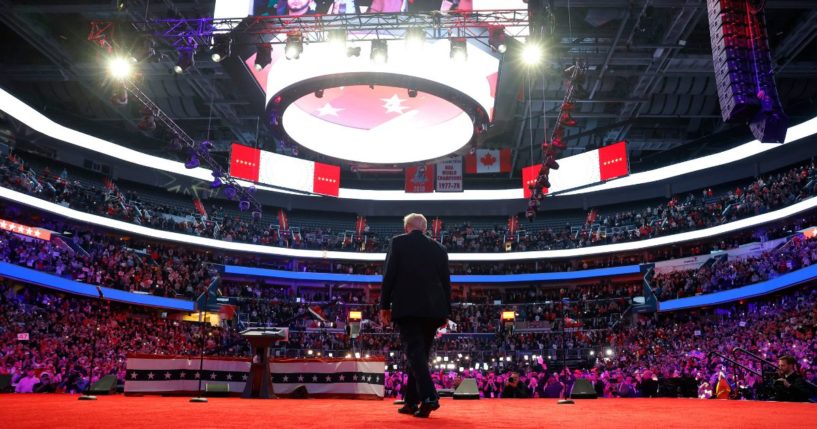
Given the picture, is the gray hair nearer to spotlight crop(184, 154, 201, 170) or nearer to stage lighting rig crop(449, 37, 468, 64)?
stage lighting rig crop(449, 37, 468, 64)

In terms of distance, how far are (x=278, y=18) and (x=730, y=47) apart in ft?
34.3

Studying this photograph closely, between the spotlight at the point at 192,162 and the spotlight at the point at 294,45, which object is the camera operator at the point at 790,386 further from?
the spotlight at the point at 192,162

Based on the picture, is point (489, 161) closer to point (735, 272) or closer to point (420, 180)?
point (420, 180)

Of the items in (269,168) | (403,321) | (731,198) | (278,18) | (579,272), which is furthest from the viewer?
(579,272)

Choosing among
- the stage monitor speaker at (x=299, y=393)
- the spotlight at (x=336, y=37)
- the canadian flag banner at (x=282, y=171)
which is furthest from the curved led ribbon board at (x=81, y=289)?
the stage monitor speaker at (x=299, y=393)

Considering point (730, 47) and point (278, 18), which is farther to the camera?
point (278, 18)

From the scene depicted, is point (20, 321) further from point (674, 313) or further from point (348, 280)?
point (674, 313)

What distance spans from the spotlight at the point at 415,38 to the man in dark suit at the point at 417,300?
10.1 metres

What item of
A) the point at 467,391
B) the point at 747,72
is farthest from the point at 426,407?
the point at 747,72

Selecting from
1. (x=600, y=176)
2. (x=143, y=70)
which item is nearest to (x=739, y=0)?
(x=600, y=176)

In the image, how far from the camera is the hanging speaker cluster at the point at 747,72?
1030 cm

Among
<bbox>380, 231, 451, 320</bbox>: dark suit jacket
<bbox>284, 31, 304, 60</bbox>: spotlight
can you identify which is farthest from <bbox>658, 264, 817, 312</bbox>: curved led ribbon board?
<bbox>380, 231, 451, 320</bbox>: dark suit jacket

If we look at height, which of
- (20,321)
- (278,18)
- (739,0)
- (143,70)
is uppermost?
(143,70)

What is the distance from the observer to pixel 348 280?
130 ft
